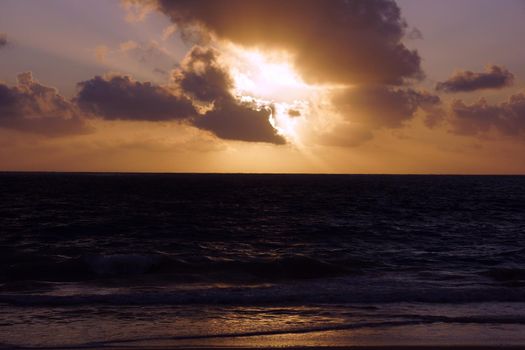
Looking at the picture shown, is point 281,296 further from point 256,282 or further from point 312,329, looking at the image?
point 312,329

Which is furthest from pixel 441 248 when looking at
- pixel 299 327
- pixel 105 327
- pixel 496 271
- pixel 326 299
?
pixel 105 327

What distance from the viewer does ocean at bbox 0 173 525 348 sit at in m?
12.2

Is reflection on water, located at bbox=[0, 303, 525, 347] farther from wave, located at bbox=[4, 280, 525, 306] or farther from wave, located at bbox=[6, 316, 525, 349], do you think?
wave, located at bbox=[4, 280, 525, 306]

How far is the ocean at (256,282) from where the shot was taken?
12.2 metres

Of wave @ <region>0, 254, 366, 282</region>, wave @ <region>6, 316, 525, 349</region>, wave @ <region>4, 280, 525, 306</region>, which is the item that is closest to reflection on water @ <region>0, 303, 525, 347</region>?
wave @ <region>6, 316, 525, 349</region>

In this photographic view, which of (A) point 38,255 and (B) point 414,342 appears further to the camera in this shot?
(A) point 38,255

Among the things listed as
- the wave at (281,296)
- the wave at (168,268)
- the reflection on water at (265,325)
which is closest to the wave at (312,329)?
the reflection on water at (265,325)

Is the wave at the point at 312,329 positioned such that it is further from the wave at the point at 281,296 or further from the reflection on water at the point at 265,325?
the wave at the point at 281,296

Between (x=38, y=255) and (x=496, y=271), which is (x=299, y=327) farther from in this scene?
(x=38, y=255)

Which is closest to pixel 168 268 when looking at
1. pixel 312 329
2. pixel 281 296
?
pixel 281 296

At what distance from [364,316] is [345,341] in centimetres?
266

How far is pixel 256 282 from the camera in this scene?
2014cm

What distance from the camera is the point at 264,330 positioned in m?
12.5

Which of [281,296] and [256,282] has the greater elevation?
[281,296]
